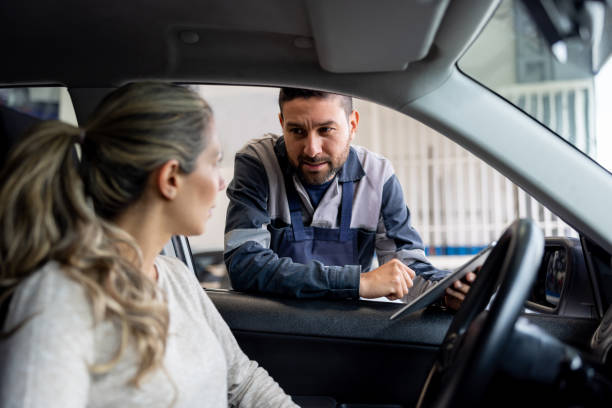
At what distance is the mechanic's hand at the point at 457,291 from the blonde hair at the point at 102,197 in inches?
26.3

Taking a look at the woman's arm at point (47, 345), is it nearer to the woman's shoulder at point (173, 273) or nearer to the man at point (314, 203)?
the woman's shoulder at point (173, 273)

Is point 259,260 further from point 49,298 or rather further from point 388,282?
point 49,298

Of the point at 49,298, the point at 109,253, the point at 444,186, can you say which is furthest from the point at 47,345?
the point at 444,186

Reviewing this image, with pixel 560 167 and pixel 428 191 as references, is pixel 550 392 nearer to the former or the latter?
pixel 560 167

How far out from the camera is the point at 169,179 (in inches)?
38.7

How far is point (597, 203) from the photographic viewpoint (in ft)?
4.25

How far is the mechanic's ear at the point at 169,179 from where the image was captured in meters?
0.97

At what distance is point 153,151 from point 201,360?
0.35m

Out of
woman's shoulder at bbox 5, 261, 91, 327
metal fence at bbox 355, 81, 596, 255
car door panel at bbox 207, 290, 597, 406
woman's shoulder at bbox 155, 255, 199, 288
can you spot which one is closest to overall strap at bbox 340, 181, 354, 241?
car door panel at bbox 207, 290, 597, 406

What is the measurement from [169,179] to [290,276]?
27.0 inches

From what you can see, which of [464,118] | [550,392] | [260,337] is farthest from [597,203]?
[260,337]

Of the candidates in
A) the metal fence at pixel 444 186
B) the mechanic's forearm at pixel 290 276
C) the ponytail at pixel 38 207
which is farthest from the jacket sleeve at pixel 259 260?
the metal fence at pixel 444 186

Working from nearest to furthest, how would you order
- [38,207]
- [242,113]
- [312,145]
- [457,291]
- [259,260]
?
[38,207]
[457,291]
[259,260]
[312,145]
[242,113]

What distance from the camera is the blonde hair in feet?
2.85
